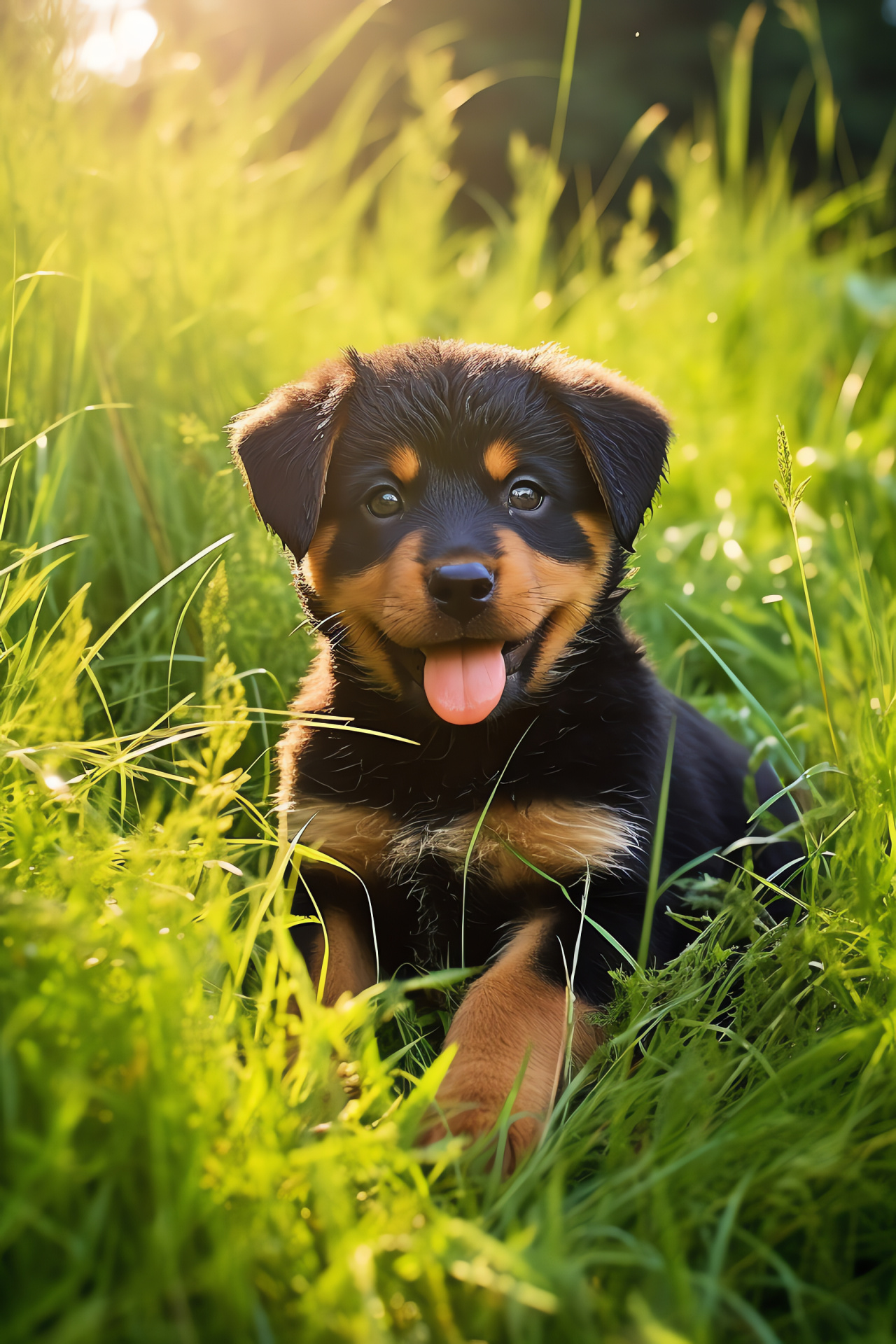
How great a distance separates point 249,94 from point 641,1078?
5.08m

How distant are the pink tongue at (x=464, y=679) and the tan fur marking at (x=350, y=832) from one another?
0.29 meters

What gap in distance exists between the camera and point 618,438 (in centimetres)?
236

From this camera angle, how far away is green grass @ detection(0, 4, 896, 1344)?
1.18 meters

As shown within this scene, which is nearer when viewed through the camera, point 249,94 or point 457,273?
point 249,94

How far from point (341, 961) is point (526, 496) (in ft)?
3.62

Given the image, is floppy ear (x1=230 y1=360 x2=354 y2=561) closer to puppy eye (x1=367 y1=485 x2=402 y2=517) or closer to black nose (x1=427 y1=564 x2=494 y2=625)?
puppy eye (x1=367 y1=485 x2=402 y2=517)

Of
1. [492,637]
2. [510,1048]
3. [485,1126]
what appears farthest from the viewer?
[492,637]

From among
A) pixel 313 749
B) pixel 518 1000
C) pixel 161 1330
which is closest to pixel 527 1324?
pixel 161 1330

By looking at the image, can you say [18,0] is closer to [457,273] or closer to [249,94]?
[249,94]

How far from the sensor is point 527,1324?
1197 millimetres

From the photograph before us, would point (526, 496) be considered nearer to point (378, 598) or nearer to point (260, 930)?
point (378, 598)

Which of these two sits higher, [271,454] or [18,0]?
[18,0]

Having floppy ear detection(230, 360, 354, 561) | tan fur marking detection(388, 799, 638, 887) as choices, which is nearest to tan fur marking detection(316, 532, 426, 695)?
floppy ear detection(230, 360, 354, 561)

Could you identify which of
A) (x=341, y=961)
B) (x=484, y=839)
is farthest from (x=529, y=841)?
(x=341, y=961)
